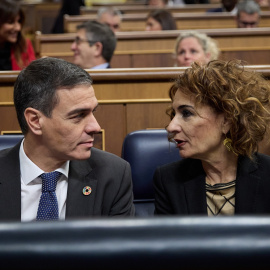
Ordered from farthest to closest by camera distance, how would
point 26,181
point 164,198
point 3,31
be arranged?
point 3,31 → point 164,198 → point 26,181

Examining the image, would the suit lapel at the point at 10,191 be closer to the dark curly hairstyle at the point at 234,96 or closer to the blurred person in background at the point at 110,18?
the dark curly hairstyle at the point at 234,96

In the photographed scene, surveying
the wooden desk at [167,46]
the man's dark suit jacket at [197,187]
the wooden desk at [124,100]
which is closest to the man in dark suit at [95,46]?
the wooden desk at [167,46]

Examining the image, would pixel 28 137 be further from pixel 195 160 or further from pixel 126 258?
pixel 126 258

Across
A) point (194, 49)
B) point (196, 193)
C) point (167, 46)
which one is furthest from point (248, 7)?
point (196, 193)

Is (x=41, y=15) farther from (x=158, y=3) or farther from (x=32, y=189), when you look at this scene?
(x=32, y=189)

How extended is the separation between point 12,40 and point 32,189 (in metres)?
2.76

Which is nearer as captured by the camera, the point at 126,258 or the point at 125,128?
the point at 126,258

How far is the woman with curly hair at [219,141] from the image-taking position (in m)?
1.50

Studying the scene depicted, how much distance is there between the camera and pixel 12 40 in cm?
400

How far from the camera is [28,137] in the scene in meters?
1.54

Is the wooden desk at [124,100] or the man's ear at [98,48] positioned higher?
the man's ear at [98,48]

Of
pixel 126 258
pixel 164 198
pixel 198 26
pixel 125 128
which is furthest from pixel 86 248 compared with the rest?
pixel 198 26

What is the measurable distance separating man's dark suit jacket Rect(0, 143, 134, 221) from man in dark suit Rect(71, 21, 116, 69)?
2.36 meters

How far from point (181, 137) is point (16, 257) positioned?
127 centimetres
